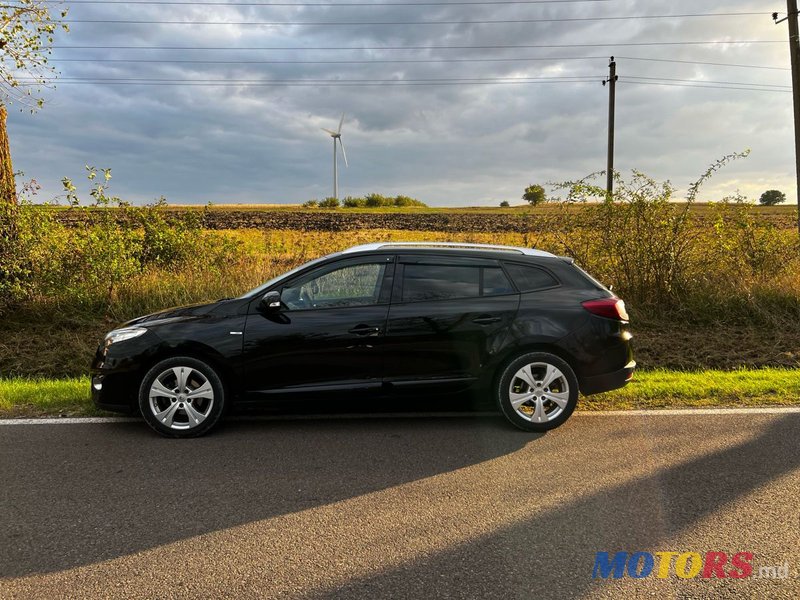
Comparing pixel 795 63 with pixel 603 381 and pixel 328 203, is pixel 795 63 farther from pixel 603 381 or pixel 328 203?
pixel 328 203

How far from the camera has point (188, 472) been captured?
431 centimetres

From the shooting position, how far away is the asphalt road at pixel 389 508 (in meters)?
2.90

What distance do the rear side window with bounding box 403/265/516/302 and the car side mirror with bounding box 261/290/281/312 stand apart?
3.72ft

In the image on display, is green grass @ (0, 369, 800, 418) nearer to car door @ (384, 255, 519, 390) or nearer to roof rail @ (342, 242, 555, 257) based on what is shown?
car door @ (384, 255, 519, 390)

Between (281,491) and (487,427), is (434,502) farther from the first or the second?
(487,427)

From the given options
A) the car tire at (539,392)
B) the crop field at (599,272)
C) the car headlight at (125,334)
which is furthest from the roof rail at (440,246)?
the crop field at (599,272)

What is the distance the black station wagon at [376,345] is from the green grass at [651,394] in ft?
3.20

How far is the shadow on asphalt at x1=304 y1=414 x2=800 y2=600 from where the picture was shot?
2.83 meters

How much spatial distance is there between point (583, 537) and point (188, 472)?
9.13 ft

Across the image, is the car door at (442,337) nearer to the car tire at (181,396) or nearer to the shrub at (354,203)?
the car tire at (181,396)

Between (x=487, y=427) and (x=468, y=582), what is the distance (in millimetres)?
2597

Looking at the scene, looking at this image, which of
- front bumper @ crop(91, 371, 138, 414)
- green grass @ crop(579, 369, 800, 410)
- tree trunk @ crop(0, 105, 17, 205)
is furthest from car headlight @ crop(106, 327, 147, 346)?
tree trunk @ crop(0, 105, 17, 205)

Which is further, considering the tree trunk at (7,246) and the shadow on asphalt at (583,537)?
the tree trunk at (7,246)

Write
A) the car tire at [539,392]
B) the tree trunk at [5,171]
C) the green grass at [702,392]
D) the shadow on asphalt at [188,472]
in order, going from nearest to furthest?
the shadow on asphalt at [188,472]
the car tire at [539,392]
the green grass at [702,392]
the tree trunk at [5,171]
